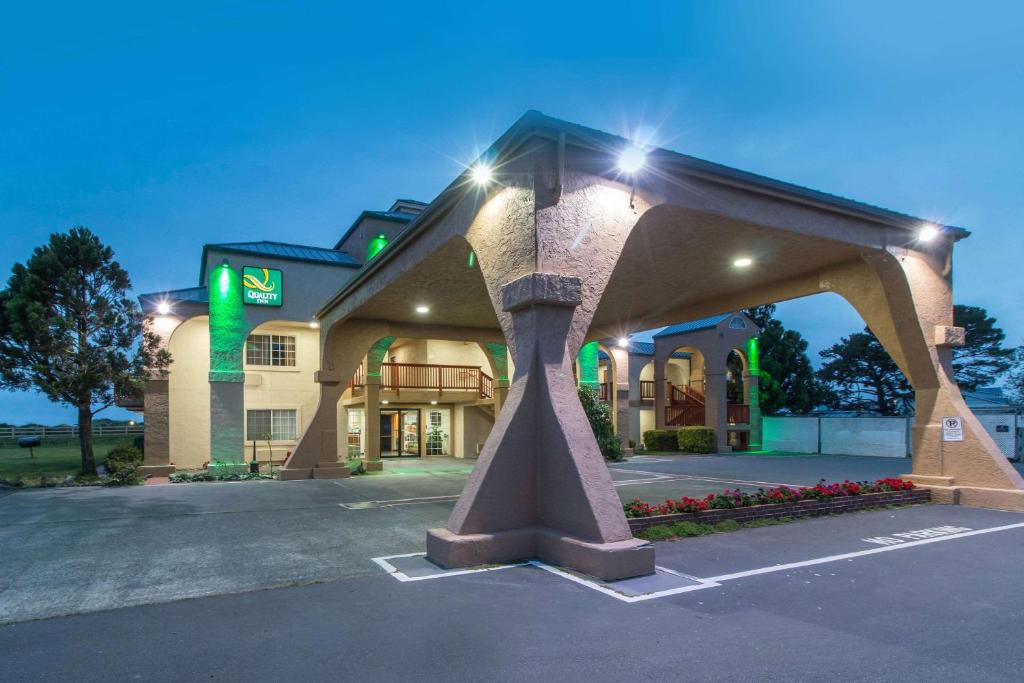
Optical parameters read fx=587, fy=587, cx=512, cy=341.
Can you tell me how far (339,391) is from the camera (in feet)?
54.8

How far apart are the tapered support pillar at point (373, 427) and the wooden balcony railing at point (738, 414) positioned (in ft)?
59.6

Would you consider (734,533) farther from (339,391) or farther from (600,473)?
(339,391)

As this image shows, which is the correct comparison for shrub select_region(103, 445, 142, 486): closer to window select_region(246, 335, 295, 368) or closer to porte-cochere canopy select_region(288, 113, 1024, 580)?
window select_region(246, 335, 295, 368)

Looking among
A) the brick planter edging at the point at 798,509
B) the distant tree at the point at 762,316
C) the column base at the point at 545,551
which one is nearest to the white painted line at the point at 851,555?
the column base at the point at 545,551

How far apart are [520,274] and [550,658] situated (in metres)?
4.09

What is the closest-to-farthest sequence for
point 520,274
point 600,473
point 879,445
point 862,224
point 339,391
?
point 600,473 < point 520,274 < point 862,224 < point 339,391 < point 879,445

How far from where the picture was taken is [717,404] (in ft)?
90.3

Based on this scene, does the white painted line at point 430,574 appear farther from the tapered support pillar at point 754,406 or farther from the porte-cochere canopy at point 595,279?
the tapered support pillar at point 754,406

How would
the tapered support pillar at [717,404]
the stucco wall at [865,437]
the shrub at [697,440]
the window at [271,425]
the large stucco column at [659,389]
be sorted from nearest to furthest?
the window at [271,425] → the stucco wall at [865,437] → the shrub at [697,440] → the tapered support pillar at [717,404] → the large stucco column at [659,389]

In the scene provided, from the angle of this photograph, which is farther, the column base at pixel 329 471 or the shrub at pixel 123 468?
the column base at pixel 329 471

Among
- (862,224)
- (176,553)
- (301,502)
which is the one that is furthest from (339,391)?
(862,224)

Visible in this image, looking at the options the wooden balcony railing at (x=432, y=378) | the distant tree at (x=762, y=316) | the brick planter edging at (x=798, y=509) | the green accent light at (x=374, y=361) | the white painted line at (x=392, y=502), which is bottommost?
the white painted line at (x=392, y=502)

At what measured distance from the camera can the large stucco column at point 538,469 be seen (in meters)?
6.09

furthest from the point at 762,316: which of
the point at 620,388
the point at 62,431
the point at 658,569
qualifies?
the point at 62,431
